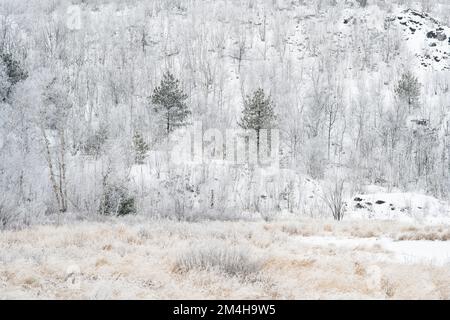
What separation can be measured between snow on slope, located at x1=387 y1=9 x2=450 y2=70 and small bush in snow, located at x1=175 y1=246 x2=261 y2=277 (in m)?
63.1

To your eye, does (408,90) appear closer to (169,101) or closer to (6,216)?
(169,101)

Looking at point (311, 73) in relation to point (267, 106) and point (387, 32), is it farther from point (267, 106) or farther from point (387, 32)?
point (267, 106)

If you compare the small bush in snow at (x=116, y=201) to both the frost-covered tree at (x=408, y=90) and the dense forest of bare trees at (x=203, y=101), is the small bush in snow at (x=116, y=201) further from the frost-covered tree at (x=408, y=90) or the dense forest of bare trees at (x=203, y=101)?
the frost-covered tree at (x=408, y=90)

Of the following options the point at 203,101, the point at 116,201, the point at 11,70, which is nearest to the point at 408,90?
the point at 203,101

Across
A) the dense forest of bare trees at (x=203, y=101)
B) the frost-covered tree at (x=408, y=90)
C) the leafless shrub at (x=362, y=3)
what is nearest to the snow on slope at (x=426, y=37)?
the dense forest of bare trees at (x=203, y=101)

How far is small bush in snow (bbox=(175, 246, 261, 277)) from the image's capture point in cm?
591

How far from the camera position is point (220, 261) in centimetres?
606

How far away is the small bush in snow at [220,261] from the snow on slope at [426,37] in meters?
63.1

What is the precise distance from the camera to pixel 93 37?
66750mm

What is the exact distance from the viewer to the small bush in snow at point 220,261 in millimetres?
5910

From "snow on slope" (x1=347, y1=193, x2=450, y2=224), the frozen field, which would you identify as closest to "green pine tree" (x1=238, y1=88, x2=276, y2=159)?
"snow on slope" (x1=347, y1=193, x2=450, y2=224)

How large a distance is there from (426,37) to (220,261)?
70422 mm

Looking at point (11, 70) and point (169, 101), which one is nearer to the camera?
point (11, 70)

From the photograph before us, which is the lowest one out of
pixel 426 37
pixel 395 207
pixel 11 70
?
pixel 395 207
